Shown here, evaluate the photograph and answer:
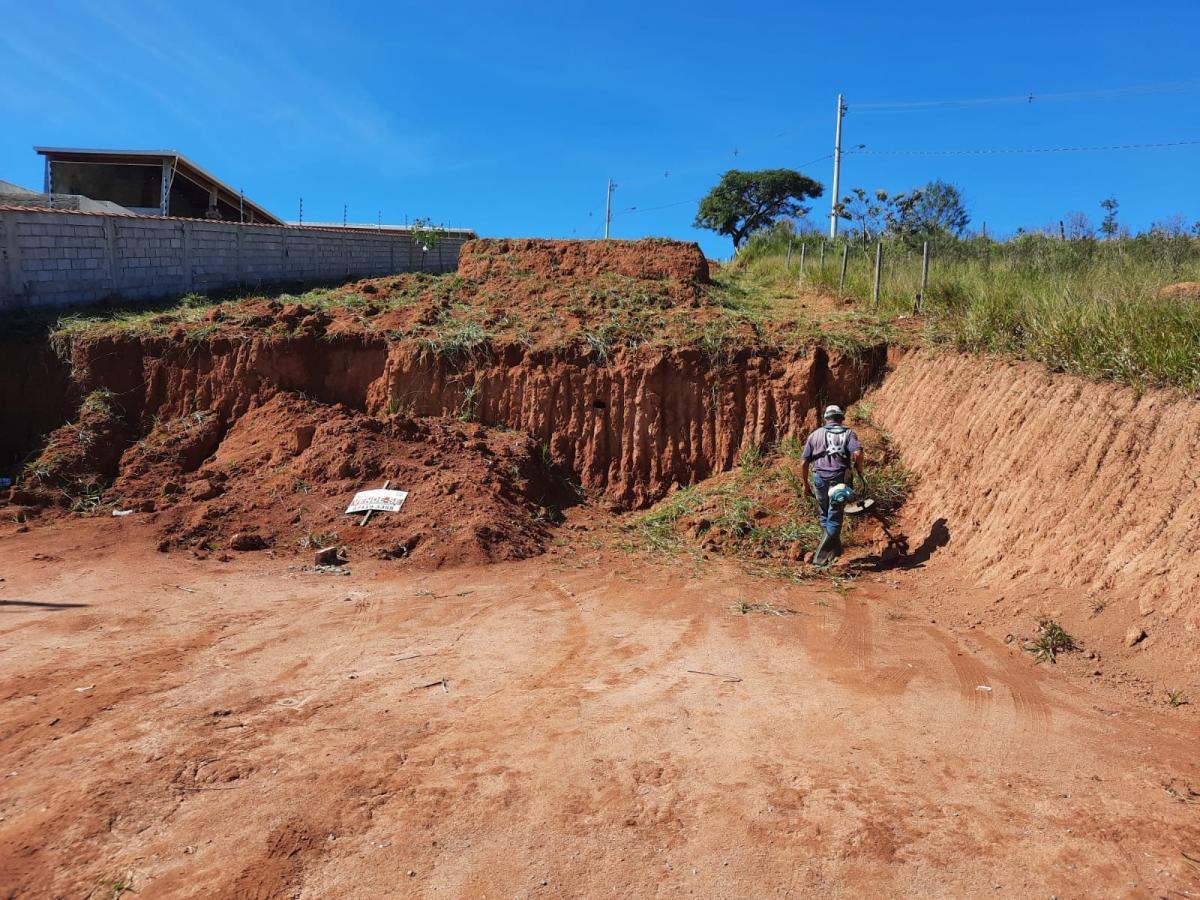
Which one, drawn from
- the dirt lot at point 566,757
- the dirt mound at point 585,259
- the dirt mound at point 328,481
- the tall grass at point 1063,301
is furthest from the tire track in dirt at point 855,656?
the dirt mound at point 585,259

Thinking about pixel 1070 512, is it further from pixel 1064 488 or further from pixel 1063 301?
pixel 1063 301

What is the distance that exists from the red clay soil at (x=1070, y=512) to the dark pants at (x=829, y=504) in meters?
0.93

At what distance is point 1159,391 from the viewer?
22.0 feet

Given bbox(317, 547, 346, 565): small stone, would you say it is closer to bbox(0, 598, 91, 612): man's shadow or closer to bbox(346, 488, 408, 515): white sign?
bbox(346, 488, 408, 515): white sign

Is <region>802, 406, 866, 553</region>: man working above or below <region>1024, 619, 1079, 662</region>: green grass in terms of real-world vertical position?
above

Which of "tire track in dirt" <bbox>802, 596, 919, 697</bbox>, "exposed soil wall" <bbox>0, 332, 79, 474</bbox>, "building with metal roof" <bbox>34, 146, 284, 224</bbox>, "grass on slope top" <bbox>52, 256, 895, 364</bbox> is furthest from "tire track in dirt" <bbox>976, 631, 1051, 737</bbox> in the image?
"building with metal roof" <bbox>34, 146, 284, 224</bbox>

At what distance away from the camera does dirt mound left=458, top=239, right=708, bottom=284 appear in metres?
14.3

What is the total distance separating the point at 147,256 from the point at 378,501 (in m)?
7.74

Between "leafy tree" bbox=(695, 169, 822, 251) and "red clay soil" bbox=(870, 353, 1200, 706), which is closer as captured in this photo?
"red clay soil" bbox=(870, 353, 1200, 706)

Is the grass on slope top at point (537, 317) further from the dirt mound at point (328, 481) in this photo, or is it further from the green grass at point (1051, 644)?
the green grass at point (1051, 644)

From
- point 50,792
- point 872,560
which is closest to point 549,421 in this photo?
point 872,560

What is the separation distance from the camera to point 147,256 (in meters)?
13.8

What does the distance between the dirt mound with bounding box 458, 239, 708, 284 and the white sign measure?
5.86 meters

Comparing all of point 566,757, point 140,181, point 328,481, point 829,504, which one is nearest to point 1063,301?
point 829,504
